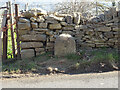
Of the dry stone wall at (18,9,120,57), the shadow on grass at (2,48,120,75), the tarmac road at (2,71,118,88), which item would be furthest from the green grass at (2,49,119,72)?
the tarmac road at (2,71,118,88)

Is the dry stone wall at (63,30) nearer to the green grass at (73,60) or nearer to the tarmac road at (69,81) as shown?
the green grass at (73,60)

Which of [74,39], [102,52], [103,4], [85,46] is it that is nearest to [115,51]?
[102,52]

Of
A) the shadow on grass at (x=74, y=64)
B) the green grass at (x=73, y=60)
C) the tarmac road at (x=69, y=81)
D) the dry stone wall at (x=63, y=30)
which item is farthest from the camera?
the dry stone wall at (x=63, y=30)

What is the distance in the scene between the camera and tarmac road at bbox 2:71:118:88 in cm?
377

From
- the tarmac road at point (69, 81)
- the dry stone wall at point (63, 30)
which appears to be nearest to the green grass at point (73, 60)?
the dry stone wall at point (63, 30)

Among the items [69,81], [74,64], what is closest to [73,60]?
[74,64]

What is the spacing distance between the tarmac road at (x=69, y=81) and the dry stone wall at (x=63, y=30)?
1966 millimetres

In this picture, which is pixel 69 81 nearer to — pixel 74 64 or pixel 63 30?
pixel 74 64

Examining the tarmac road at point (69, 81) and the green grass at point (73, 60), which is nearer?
the tarmac road at point (69, 81)

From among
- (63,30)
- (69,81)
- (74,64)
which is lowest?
(69,81)

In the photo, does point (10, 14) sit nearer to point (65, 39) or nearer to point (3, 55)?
point (3, 55)

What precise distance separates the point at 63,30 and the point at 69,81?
2810 millimetres

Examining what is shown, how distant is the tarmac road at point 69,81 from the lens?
12.4 ft

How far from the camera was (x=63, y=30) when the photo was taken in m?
6.48
